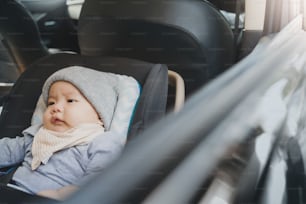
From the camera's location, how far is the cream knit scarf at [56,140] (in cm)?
113

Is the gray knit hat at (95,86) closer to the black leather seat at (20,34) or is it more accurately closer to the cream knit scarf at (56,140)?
the cream knit scarf at (56,140)

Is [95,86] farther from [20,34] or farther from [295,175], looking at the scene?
[20,34]

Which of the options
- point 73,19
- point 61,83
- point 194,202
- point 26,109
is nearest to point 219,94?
point 194,202

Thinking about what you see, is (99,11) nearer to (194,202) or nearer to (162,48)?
(162,48)

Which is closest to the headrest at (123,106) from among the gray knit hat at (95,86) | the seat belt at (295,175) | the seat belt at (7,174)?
the gray knit hat at (95,86)

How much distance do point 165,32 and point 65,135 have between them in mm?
456

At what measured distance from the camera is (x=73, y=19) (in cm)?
214

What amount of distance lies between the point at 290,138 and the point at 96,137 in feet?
1.66

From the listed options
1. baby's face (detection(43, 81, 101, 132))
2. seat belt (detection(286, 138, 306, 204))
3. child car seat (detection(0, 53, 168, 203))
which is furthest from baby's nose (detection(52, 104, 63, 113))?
seat belt (detection(286, 138, 306, 204))

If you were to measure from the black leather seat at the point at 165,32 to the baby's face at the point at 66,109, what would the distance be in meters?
0.32

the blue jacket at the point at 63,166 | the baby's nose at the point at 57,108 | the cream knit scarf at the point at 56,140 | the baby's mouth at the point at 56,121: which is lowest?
the blue jacket at the point at 63,166

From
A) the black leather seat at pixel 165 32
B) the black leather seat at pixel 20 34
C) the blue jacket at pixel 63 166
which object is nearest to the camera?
the blue jacket at pixel 63 166

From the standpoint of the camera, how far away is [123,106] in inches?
47.8

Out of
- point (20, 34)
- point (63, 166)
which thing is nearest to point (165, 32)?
point (63, 166)
